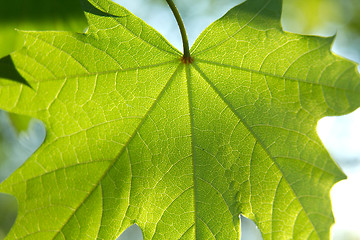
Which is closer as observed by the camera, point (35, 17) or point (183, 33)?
point (183, 33)

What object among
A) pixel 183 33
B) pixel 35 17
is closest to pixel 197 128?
pixel 183 33

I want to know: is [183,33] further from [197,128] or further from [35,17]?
[35,17]

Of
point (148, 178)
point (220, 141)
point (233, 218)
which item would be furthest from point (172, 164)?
point (233, 218)

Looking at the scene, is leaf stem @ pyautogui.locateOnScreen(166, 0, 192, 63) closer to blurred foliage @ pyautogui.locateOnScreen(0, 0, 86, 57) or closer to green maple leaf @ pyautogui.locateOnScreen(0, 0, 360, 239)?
green maple leaf @ pyautogui.locateOnScreen(0, 0, 360, 239)

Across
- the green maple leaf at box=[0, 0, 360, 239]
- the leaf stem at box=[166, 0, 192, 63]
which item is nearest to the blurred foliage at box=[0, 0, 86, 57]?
the green maple leaf at box=[0, 0, 360, 239]

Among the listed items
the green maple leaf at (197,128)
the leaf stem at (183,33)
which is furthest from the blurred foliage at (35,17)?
the leaf stem at (183,33)

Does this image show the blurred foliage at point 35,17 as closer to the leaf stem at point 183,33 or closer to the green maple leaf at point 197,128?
the green maple leaf at point 197,128

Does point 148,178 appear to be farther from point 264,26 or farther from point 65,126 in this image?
point 264,26
